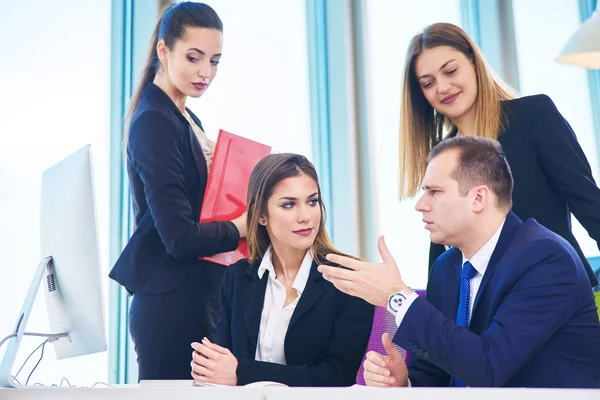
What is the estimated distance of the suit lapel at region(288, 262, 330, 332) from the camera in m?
2.00

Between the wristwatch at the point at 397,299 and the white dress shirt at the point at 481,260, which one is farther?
the white dress shirt at the point at 481,260

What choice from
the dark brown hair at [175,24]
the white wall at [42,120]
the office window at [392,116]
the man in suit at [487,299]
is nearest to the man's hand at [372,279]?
the man in suit at [487,299]

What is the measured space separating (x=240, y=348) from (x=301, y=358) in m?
0.19

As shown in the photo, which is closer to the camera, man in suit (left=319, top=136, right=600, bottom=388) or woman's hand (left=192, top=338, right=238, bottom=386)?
man in suit (left=319, top=136, right=600, bottom=388)

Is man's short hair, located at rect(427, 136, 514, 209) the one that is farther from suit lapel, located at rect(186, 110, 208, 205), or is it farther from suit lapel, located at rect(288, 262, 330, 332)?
suit lapel, located at rect(186, 110, 208, 205)

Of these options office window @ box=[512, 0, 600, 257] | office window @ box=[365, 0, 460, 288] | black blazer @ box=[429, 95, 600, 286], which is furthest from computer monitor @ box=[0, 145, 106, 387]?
office window @ box=[512, 0, 600, 257]

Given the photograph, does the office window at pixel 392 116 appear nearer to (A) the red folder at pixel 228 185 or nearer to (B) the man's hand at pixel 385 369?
(A) the red folder at pixel 228 185

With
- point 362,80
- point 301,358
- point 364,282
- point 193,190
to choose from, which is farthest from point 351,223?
point 364,282

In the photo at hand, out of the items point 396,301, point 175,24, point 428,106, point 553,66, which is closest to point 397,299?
point 396,301

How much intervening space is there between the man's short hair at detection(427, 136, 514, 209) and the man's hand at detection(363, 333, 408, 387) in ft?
1.39

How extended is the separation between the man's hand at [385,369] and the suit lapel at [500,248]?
20 cm

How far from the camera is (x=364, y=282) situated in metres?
1.58

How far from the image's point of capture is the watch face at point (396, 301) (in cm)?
156

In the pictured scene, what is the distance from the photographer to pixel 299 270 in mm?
2104
